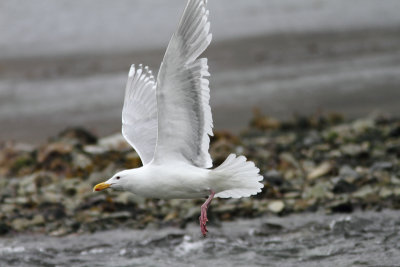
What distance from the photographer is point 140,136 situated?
895 centimetres

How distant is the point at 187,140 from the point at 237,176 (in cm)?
58

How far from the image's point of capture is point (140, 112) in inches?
362

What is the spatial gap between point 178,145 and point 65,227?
9.35 ft

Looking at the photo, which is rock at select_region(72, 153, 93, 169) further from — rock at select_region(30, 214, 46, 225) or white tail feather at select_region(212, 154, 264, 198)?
white tail feather at select_region(212, 154, 264, 198)

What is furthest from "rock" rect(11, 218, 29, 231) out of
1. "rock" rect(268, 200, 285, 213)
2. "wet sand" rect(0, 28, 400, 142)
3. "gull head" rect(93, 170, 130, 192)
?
"wet sand" rect(0, 28, 400, 142)

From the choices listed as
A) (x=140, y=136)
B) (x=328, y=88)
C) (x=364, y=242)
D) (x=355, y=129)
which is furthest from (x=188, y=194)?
(x=328, y=88)

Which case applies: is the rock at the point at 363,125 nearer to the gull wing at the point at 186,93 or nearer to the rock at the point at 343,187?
the rock at the point at 343,187

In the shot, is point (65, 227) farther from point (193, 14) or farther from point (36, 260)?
point (193, 14)

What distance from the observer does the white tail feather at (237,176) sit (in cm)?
788

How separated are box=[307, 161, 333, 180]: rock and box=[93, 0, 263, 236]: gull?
295 centimetres

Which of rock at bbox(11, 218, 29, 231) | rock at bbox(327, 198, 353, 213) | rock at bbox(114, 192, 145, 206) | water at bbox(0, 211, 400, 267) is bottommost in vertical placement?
water at bbox(0, 211, 400, 267)

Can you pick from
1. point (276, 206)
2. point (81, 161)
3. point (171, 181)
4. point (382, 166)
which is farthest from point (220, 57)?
point (171, 181)

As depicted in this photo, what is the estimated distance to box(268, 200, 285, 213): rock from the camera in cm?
1007

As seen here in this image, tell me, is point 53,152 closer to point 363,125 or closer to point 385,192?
point 363,125
